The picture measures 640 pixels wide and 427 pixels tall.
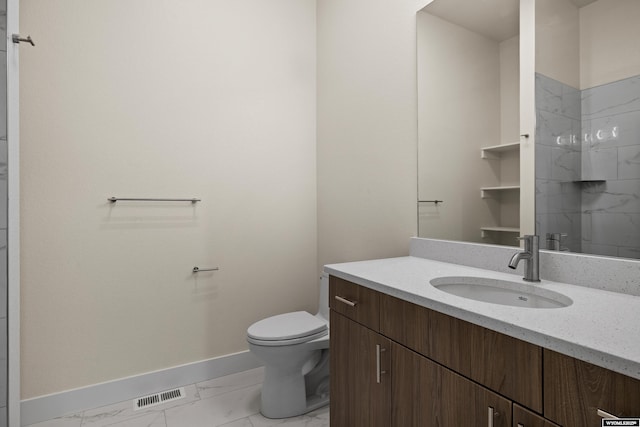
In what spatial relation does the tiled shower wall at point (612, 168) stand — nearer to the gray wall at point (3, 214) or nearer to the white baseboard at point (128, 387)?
the white baseboard at point (128, 387)

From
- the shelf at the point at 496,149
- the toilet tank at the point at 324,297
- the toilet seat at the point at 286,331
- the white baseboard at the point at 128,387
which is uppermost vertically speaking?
the shelf at the point at 496,149

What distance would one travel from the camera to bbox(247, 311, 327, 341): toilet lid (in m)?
1.70

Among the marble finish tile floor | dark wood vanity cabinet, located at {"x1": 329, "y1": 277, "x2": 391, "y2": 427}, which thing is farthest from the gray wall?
dark wood vanity cabinet, located at {"x1": 329, "y1": 277, "x2": 391, "y2": 427}

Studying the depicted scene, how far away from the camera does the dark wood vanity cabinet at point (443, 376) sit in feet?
2.10

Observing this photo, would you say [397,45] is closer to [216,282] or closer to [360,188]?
[360,188]

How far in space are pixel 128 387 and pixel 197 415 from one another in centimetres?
49

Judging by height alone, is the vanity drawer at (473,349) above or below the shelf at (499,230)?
below

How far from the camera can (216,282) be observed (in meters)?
2.20

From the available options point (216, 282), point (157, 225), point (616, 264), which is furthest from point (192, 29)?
point (616, 264)

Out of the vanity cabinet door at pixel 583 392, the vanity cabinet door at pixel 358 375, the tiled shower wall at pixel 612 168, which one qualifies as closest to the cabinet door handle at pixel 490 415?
the vanity cabinet door at pixel 583 392

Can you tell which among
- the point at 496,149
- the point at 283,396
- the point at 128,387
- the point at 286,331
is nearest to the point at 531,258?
the point at 496,149

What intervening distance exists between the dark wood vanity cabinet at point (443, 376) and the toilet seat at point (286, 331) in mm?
322

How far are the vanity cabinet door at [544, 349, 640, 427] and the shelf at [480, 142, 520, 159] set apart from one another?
2.91ft

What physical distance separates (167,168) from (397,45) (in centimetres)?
153
